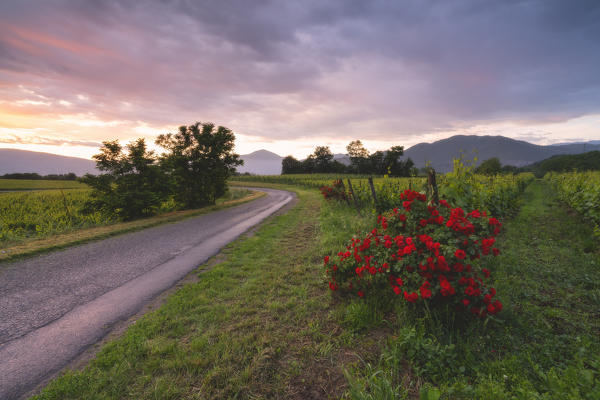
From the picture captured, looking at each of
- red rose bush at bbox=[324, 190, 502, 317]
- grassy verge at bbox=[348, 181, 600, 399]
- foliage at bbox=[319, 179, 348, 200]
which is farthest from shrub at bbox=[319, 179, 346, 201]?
red rose bush at bbox=[324, 190, 502, 317]

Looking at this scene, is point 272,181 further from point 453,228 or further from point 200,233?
point 453,228

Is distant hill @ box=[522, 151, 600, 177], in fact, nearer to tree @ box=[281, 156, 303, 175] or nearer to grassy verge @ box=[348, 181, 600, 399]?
grassy verge @ box=[348, 181, 600, 399]

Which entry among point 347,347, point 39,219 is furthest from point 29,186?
point 347,347

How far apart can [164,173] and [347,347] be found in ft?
51.1

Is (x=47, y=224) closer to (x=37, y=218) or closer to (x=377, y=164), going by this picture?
(x=37, y=218)

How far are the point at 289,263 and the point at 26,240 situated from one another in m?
9.77

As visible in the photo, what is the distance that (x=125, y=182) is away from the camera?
13297 millimetres

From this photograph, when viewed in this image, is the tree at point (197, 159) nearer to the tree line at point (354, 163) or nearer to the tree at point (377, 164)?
the tree line at point (354, 163)

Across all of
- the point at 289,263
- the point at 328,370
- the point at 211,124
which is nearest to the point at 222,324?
the point at 328,370

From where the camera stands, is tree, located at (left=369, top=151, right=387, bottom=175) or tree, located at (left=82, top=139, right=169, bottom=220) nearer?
tree, located at (left=82, top=139, right=169, bottom=220)

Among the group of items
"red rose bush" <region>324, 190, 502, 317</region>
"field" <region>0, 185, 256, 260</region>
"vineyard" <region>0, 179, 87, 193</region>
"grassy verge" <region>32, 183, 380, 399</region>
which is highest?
"vineyard" <region>0, 179, 87, 193</region>

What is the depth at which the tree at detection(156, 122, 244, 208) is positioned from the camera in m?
17.0

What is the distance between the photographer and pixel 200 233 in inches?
380

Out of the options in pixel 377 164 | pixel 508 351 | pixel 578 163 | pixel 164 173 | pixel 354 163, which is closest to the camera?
pixel 508 351
